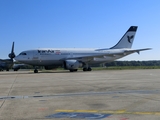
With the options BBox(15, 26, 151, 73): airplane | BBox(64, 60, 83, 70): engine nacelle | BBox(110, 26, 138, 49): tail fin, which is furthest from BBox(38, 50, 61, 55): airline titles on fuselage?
BBox(110, 26, 138, 49): tail fin

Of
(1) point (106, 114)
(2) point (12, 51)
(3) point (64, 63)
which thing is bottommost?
(1) point (106, 114)

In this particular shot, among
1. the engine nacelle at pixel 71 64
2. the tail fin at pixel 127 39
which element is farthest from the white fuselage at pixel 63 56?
the tail fin at pixel 127 39

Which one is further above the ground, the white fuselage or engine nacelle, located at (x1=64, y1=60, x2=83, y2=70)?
the white fuselage

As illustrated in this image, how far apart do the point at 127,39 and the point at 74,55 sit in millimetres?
11160

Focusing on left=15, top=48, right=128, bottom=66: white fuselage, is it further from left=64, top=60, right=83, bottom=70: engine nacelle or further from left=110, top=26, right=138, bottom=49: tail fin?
left=110, top=26, right=138, bottom=49: tail fin

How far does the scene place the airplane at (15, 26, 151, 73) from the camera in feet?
116

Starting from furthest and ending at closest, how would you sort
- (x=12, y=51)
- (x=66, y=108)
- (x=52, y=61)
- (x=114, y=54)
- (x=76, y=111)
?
(x=12, y=51) → (x=114, y=54) → (x=52, y=61) → (x=66, y=108) → (x=76, y=111)

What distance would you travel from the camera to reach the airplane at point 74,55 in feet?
116

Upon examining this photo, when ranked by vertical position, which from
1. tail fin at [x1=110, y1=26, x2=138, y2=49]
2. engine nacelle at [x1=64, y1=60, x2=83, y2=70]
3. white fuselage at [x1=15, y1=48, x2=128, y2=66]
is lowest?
engine nacelle at [x1=64, y1=60, x2=83, y2=70]

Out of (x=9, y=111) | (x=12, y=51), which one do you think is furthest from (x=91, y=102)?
(x=12, y=51)

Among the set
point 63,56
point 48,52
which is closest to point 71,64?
point 63,56

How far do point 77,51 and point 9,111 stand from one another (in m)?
32.5

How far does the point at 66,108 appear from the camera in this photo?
22.3 feet

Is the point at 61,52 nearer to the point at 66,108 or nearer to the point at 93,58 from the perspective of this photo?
the point at 93,58
